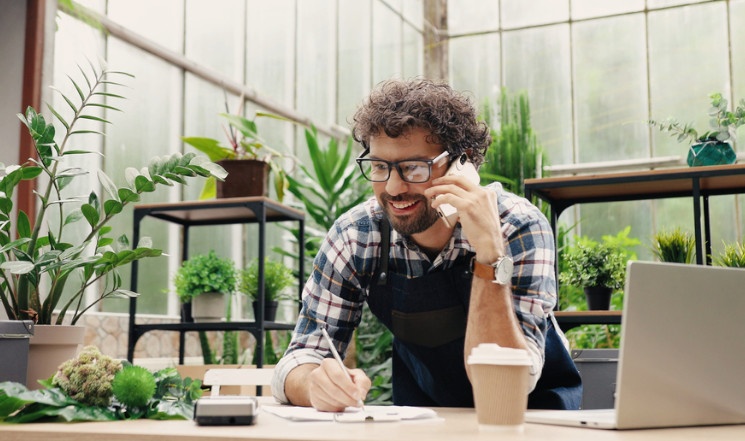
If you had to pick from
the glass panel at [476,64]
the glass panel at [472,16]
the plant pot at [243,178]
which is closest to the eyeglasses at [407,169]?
the plant pot at [243,178]

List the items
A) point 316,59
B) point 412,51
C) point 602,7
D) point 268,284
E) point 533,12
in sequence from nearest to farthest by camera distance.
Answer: point 268,284 < point 316,59 < point 602,7 < point 533,12 < point 412,51

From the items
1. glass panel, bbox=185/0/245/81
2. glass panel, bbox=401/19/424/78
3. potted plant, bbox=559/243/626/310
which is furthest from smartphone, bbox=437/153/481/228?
glass panel, bbox=401/19/424/78

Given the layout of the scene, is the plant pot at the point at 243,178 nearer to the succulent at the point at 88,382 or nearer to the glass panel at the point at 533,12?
the succulent at the point at 88,382

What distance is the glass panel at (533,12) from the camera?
790 centimetres

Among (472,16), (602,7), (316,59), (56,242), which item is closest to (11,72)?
(56,242)

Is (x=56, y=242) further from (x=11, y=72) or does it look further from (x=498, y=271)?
(x=11, y=72)

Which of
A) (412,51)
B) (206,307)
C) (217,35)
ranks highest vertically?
(412,51)

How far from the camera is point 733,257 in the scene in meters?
3.11

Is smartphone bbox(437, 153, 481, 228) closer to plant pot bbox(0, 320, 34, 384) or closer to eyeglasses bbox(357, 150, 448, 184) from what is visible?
eyeglasses bbox(357, 150, 448, 184)

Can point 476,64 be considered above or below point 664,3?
below

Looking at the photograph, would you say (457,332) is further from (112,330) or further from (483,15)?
(483,15)

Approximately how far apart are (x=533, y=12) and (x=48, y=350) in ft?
23.2

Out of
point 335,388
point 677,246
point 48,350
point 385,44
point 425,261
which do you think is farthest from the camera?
point 385,44

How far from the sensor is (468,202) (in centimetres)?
170
